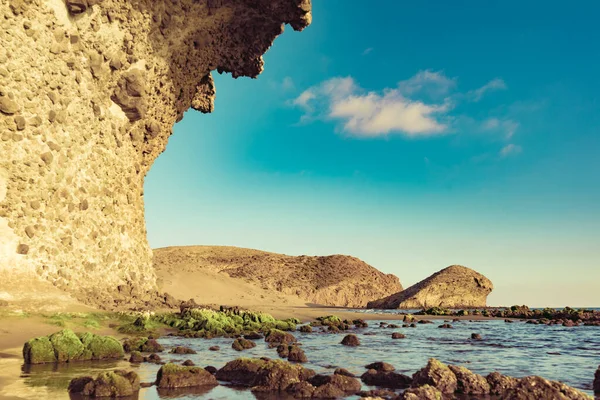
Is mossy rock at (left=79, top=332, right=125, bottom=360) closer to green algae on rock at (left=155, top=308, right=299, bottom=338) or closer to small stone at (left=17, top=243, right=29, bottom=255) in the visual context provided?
green algae on rock at (left=155, top=308, right=299, bottom=338)

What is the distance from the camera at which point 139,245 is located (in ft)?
86.9

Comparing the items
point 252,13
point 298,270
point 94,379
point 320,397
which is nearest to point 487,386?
point 320,397

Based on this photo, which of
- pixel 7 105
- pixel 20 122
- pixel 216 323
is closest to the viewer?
pixel 7 105

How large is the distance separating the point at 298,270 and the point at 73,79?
7272 cm

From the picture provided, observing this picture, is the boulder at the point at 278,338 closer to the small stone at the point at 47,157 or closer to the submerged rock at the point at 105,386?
the submerged rock at the point at 105,386

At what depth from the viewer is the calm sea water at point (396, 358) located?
27.9ft

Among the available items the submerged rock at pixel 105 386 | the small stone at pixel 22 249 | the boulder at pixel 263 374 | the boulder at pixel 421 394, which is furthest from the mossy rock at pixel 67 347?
the boulder at pixel 421 394

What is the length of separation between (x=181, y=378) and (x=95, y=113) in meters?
18.3

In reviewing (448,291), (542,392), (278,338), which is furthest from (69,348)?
(448,291)

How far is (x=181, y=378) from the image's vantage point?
8.61 meters

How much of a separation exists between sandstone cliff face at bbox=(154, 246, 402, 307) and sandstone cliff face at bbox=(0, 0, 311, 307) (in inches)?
2173

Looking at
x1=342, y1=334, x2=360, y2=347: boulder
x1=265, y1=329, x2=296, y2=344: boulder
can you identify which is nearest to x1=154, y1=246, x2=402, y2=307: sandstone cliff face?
x1=265, y1=329, x2=296, y2=344: boulder

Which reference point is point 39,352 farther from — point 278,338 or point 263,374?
point 278,338

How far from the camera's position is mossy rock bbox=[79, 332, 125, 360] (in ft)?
38.8
